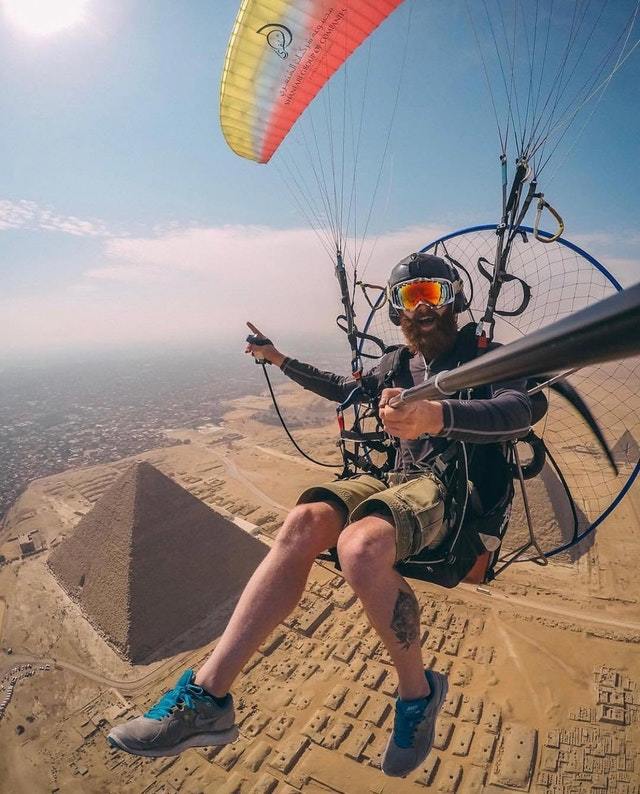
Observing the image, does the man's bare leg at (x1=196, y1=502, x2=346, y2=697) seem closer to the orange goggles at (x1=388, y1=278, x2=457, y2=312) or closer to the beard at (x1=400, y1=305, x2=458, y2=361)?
the beard at (x1=400, y1=305, x2=458, y2=361)

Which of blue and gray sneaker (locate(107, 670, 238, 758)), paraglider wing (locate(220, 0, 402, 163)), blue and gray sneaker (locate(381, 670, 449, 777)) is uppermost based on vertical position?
paraglider wing (locate(220, 0, 402, 163))

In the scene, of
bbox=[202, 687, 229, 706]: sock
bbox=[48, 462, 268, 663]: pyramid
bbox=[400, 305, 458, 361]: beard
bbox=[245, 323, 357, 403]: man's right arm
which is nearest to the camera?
bbox=[202, 687, 229, 706]: sock

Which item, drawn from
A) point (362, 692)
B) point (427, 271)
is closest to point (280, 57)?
point (427, 271)

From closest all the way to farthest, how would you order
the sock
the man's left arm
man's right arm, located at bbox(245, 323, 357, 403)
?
1. the man's left arm
2. the sock
3. man's right arm, located at bbox(245, 323, 357, 403)

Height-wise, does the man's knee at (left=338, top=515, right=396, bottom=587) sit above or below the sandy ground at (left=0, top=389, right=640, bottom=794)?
above

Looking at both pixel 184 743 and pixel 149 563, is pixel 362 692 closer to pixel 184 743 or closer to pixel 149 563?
pixel 149 563

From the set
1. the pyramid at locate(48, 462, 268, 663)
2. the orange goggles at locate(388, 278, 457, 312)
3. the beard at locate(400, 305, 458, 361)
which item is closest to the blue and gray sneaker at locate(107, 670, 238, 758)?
the beard at locate(400, 305, 458, 361)

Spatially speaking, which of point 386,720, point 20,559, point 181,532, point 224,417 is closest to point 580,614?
point 386,720
